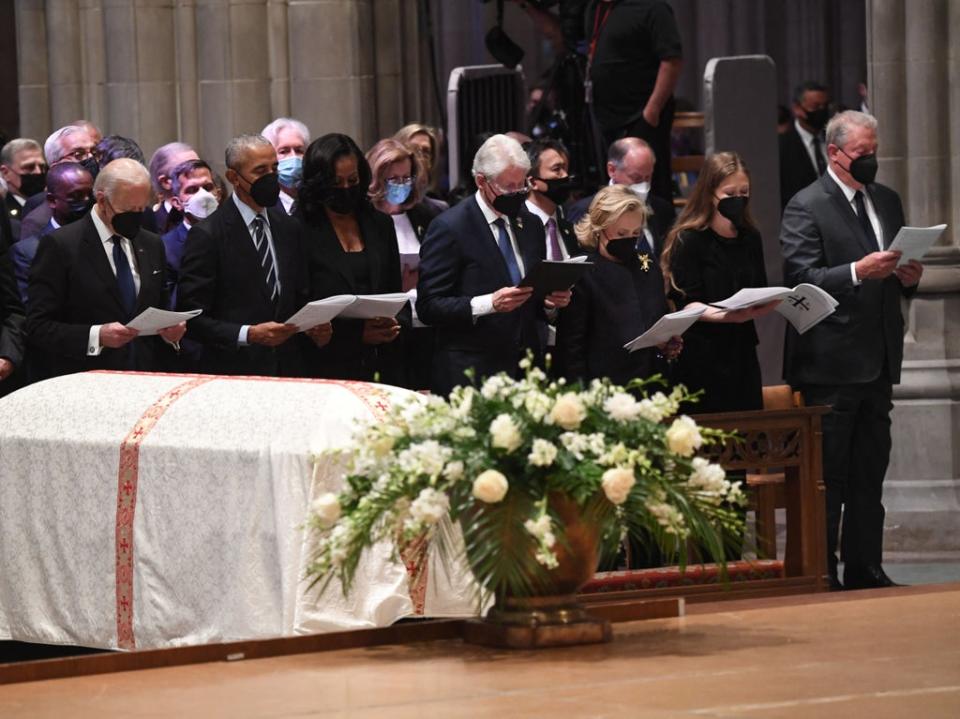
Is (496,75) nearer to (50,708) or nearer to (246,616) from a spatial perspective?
(246,616)

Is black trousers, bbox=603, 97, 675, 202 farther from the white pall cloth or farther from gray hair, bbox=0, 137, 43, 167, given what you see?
the white pall cloth

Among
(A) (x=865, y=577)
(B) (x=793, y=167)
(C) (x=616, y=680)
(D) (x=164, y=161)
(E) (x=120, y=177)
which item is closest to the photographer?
(C) (x=616, y=680)

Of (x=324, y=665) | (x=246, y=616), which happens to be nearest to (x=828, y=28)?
(x=246, y=616)

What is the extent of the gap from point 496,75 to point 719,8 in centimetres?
738

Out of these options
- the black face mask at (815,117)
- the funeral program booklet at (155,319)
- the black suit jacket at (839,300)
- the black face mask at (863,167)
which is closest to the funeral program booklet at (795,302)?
the black suit jacket at (839,300)

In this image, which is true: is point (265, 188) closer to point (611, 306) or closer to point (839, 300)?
point (611, 306)

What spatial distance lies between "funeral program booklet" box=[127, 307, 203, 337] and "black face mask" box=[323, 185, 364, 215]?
84 cm

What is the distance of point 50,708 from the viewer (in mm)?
4129

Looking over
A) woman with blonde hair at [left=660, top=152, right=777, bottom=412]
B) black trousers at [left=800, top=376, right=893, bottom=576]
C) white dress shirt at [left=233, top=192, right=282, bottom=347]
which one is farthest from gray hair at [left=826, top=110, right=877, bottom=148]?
white dress shirt at [left=233, top=192, right=282, bottom=347]

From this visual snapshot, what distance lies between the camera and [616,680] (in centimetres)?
421

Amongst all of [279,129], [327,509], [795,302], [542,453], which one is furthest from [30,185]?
[542,453]

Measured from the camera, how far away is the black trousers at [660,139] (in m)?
10.0

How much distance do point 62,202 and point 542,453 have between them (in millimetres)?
3973

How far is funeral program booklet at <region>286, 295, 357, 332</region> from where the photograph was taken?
7.26 metres
